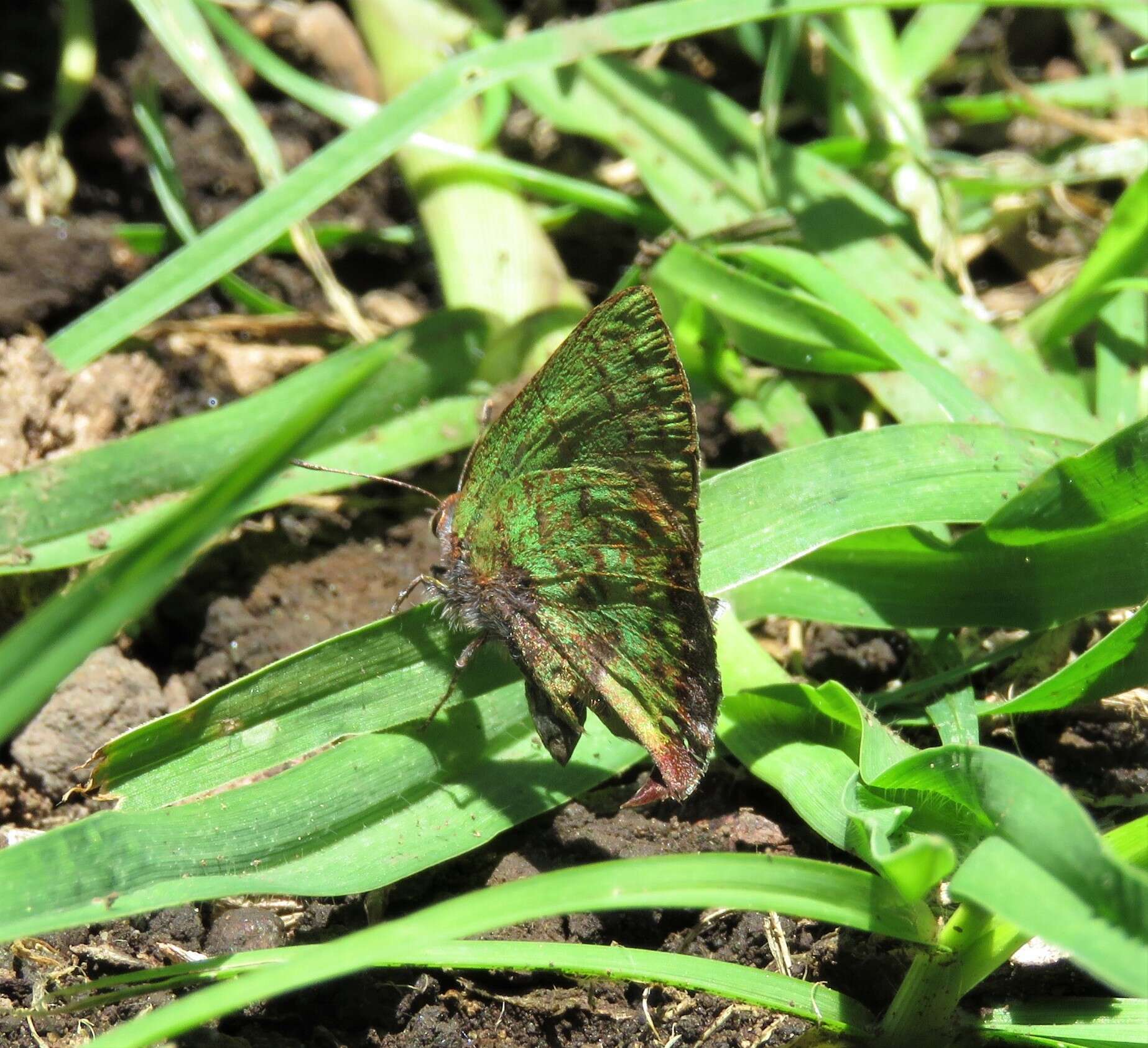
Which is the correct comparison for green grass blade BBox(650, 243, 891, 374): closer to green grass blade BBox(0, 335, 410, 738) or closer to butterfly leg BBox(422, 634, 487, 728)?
butterfly leg BBox(422, 634, 487, 728)

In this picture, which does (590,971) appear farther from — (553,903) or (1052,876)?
(1052,876)

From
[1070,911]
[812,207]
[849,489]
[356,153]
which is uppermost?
[356,153]

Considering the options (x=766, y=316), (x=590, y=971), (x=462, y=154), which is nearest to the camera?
(x=590, y=971)

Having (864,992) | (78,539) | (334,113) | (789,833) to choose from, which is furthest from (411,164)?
(864,992)

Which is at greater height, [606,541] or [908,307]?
[908,307]

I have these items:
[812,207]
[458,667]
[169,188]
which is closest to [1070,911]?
[458,667]

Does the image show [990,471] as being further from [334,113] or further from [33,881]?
[334,113]
